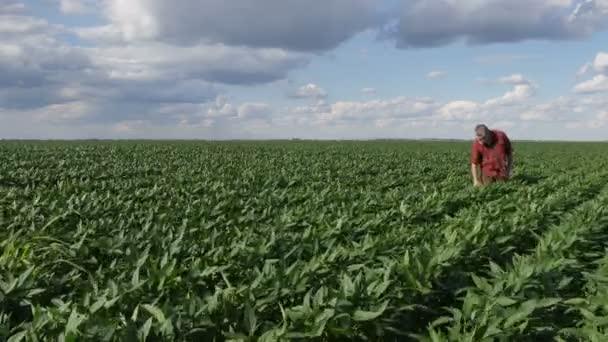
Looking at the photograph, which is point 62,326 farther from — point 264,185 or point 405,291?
point 264,185

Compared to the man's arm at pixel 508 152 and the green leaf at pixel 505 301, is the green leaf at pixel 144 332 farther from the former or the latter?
the man's arm at pixel 508 152

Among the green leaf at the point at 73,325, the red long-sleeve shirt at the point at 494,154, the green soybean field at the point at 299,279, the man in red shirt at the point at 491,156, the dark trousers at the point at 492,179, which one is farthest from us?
the dark trousers at the point at 492,179

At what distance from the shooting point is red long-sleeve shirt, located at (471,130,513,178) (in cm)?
1177

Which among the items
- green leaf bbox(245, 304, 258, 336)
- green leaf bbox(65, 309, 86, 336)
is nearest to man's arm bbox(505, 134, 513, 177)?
green leaf bbox(245, 304, 258, 336)

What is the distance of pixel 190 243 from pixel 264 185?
885 centimetres

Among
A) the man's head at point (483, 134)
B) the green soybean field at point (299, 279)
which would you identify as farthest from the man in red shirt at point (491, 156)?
the green soybean field at point (299, 279)

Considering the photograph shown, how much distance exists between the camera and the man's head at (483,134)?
444 inches

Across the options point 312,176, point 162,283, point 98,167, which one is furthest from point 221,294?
point 98,167

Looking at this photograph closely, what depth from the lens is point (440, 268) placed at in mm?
4230

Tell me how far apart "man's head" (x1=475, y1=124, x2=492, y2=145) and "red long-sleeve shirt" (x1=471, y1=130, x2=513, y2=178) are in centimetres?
12

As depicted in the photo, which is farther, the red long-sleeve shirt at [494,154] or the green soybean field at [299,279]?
the red long-sleeve shirt at [494,154]

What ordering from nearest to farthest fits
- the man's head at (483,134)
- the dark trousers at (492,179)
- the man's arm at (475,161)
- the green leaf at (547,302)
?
the green leaf at (547,302) → the man's head at (483,134) → the man's arm at (475,161) → the dark trousers at (492,179)

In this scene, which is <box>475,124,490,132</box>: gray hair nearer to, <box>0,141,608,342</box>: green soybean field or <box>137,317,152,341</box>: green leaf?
<box>0,141,608,342</box>: green soybean field

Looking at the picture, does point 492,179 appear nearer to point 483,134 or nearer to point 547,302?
Answer: point 483,134
